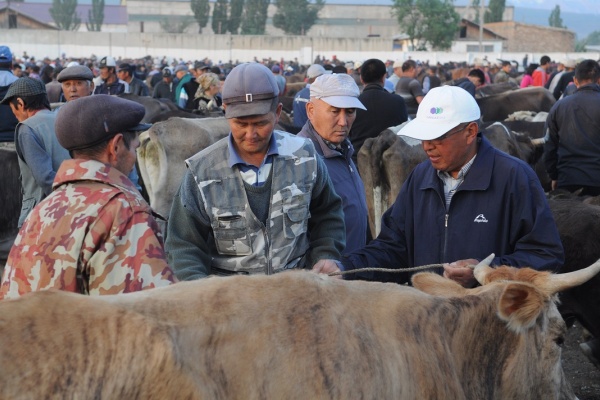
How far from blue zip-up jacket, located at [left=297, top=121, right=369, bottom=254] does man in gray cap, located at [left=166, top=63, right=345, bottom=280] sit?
117 cm

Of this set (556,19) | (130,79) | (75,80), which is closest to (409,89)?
(130,79)

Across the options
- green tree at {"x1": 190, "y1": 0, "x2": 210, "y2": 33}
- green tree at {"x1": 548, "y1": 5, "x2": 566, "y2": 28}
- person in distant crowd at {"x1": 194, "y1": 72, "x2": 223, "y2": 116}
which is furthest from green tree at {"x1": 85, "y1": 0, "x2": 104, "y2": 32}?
person in distant crowd at {"x1": 194, "y1": 72, "x2": 223, "y2": 116}

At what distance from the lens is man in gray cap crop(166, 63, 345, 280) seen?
12.6 ft

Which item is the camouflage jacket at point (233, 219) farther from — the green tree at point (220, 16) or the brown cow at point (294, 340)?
the green tree at point (220, 16)

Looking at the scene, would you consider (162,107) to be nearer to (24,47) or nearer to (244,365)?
(244,365)

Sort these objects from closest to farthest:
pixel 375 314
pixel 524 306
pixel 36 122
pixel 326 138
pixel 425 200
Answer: pixel 375 314 < pixel 524 306 < pixel 425 200 < pixel 326 138 < pixel 36 122

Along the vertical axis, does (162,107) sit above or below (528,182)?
below

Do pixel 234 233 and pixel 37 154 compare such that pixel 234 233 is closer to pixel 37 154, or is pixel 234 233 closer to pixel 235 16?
pixel 37 154

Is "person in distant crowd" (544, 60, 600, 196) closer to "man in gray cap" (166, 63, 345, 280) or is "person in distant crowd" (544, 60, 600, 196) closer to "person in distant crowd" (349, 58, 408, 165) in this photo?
"person in distant crowd" (349, 58, 408, 165)

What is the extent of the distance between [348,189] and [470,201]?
4.18 feet

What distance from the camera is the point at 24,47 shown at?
67.5 m

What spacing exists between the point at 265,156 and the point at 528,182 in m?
1.19

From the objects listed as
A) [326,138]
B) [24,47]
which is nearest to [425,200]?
[326,138]

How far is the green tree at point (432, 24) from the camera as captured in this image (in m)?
79.0
